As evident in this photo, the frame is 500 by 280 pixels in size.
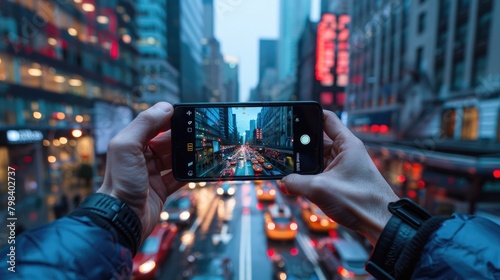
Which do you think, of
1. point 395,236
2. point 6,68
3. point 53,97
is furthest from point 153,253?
point 53,97

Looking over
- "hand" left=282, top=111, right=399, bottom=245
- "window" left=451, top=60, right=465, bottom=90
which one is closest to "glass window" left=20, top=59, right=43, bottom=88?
"hand" left=282, top=111, right=399, bottom=245

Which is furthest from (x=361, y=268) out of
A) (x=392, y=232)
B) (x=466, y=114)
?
(x=466, y=114)

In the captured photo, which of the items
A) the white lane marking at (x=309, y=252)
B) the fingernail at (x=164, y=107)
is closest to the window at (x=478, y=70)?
the white lane marking at (x=309, y=252)

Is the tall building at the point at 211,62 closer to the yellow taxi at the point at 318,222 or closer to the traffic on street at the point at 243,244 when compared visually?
the traffic on street at the point at 243,244

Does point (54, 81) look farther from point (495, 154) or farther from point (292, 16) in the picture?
point (495, 154)

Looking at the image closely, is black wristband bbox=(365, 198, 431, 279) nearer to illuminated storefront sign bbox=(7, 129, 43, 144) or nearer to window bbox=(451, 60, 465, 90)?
illuminated storefront sign bbox=(7, 129, 43, 144)

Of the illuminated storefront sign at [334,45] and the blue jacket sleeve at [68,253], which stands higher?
the illuminated storefront sign at [334,45]

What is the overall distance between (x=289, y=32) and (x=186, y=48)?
2.54 metres

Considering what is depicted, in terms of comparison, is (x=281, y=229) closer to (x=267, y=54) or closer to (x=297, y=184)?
(x=267, y=54)

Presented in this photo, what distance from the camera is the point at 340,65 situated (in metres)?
3.87

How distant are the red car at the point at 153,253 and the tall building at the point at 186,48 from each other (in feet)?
10.6

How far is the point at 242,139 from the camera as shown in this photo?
1.17 metres

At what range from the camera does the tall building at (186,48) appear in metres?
3.82

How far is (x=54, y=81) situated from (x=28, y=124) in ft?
10.4
